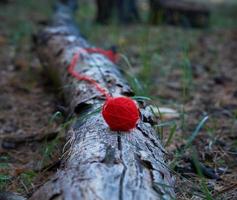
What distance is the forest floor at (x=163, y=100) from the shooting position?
1.91 meters

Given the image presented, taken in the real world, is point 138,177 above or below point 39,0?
above

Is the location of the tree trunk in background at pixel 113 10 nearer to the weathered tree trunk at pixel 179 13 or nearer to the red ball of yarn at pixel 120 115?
the weathered tree trunk at pixel 179 13

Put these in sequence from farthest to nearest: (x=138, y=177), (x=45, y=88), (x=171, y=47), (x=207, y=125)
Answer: (x=171, y=47) → (x=45, y=88) → (x=207, y=125) → (x=138, y=177)

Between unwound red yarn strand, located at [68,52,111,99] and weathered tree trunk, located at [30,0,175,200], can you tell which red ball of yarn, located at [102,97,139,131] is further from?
unwound red yarn strand, located at [68,52,111,99]

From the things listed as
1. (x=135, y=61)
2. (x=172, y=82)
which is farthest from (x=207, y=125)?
(x=135, y=61)

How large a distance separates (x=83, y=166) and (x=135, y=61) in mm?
2700

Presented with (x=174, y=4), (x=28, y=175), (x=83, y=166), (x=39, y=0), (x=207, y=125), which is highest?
(x=83, y=166)

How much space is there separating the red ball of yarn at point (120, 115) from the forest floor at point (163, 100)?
0.81 feet

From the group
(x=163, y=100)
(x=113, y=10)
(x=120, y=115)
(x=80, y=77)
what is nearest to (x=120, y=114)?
(x=120, y=115)

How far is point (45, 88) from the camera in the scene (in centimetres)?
327

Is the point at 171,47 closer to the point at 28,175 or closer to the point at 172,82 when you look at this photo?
the point at 172,82

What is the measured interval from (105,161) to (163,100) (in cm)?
151

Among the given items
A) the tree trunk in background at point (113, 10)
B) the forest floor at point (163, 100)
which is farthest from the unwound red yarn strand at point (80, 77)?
the tree trunk in background at point (113, 10)

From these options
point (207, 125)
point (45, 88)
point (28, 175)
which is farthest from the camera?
point (45, 88)
